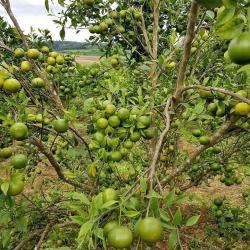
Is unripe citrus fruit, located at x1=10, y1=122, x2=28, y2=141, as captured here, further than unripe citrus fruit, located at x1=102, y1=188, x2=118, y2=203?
Yes

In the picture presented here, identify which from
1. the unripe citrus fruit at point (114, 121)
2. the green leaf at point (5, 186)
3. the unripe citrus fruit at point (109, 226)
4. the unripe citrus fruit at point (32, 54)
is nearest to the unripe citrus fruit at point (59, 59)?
the unripe citrus fruit at point (32, 54)

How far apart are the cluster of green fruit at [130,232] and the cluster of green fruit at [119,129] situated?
0.60m

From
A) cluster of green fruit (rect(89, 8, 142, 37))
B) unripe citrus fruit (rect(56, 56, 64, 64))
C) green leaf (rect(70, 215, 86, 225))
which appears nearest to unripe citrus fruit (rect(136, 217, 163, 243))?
green leaf (rect(70, 215, 86, 225))

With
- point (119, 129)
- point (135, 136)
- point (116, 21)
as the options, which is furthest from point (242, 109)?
point (116, 21)

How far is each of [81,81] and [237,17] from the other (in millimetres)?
3573

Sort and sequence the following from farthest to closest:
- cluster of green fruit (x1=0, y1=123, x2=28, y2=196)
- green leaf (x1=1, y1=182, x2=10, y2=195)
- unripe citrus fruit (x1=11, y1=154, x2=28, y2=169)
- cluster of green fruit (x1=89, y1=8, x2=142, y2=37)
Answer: cluster of green fruit (x1=89, y1=8, x2=142, y2=37) → unripe citrus fruit (x1=11, y1=154, x2=28, y2=169) → cluster of green fruit (x1=0, y1=123, x2=28, y2=196) → green leaf (x1=1, y1=182, x2=10, y2=195)

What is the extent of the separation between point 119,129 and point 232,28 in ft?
4.77

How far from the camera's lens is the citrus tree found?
1696 mm

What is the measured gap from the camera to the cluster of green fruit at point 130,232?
1555mm

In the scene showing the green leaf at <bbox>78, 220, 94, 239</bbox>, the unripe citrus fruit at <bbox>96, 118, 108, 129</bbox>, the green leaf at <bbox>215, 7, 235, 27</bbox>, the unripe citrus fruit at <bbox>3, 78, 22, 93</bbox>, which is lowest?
the green leaf at <bbox>78, 220, 94, 239</bbox>

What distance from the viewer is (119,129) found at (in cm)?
249

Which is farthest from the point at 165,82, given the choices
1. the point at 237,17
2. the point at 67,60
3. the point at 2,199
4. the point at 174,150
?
the point at 237,17

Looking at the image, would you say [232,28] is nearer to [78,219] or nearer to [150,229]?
[150,229]

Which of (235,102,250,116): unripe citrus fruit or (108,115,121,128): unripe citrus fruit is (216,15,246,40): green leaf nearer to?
(235,102,250,116): unripe citrus fruit
